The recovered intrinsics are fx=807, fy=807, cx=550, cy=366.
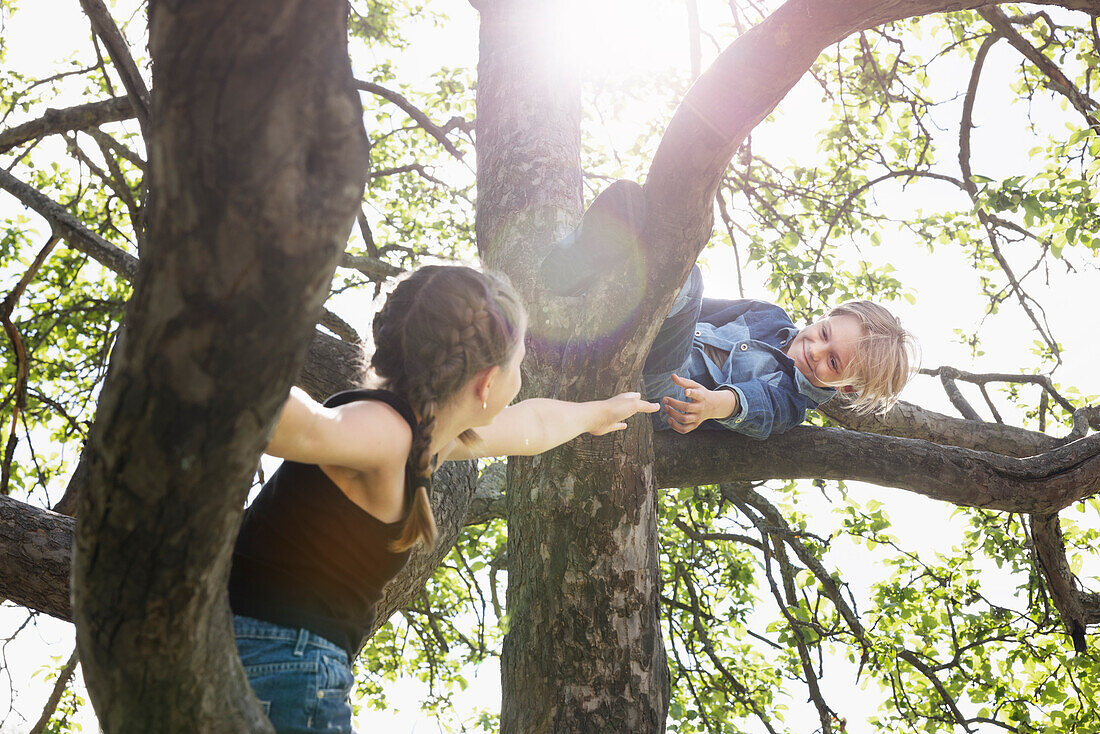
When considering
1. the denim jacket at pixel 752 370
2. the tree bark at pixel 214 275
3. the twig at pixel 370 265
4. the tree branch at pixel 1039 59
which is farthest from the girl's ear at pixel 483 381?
the tree branch at pixel 1039 59

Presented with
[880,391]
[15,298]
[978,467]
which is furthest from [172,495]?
[15,298]

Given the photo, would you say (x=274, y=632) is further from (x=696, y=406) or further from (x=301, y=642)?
(x=696, y=406)

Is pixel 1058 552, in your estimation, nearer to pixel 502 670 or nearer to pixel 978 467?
pixel 978 467

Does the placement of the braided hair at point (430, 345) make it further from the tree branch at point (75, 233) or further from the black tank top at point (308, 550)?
the tree branch at point (75, 233)

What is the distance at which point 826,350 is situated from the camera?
339 centimetres

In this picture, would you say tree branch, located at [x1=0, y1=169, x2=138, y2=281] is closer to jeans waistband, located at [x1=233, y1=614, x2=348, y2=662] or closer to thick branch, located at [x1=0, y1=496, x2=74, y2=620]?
thick branch, located at [x1=0, y1=496, x2=74, y2=620]

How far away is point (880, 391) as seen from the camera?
3.59m

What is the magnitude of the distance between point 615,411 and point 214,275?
1.52 meters

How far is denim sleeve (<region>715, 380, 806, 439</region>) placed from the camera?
9.57ft

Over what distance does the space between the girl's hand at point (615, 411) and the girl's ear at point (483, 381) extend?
49 centimetres

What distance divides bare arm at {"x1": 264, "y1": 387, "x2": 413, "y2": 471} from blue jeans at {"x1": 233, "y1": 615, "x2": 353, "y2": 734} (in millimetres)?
381

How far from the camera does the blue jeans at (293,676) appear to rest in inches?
62.8

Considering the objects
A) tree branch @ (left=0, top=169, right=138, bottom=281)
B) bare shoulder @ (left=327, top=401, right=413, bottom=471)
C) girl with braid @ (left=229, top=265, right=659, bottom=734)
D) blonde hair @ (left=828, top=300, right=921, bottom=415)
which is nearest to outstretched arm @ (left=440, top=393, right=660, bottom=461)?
girl with braid @ (left=229, top=265, right=659, bottom=734)

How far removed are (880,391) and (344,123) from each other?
3243 mm
